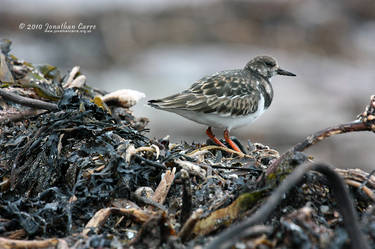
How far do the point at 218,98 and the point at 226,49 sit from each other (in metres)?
7.37

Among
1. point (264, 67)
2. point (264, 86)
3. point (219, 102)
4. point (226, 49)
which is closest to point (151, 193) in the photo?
point (219, 102)

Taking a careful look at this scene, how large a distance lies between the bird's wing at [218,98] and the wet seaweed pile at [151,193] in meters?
1.54

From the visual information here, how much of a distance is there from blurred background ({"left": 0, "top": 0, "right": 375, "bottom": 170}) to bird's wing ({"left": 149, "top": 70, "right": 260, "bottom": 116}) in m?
3.52

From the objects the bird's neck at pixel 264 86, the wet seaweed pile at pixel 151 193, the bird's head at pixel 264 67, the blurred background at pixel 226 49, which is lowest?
the wet seaweed pile at pixel 151 193

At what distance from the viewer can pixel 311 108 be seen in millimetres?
8594

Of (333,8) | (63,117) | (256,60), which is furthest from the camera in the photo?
(333,8)

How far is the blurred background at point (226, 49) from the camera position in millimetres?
7895

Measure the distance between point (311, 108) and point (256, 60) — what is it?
4.36m

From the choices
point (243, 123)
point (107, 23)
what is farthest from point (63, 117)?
point (107, 23)

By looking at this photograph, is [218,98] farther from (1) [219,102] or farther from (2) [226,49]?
(2) [226,49]

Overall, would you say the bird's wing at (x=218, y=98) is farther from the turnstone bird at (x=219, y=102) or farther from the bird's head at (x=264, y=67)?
the bird's head at (x=264, y=67)

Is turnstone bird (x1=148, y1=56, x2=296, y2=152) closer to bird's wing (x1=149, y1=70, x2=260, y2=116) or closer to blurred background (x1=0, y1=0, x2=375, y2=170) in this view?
bird's wing (x1=149, y1=70, x2=260, y2=116)

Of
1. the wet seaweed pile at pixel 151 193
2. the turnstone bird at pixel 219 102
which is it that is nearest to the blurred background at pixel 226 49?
the turnstone bird at pixel 219 102

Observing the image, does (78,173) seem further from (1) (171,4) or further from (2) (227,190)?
(1) (171,4)
